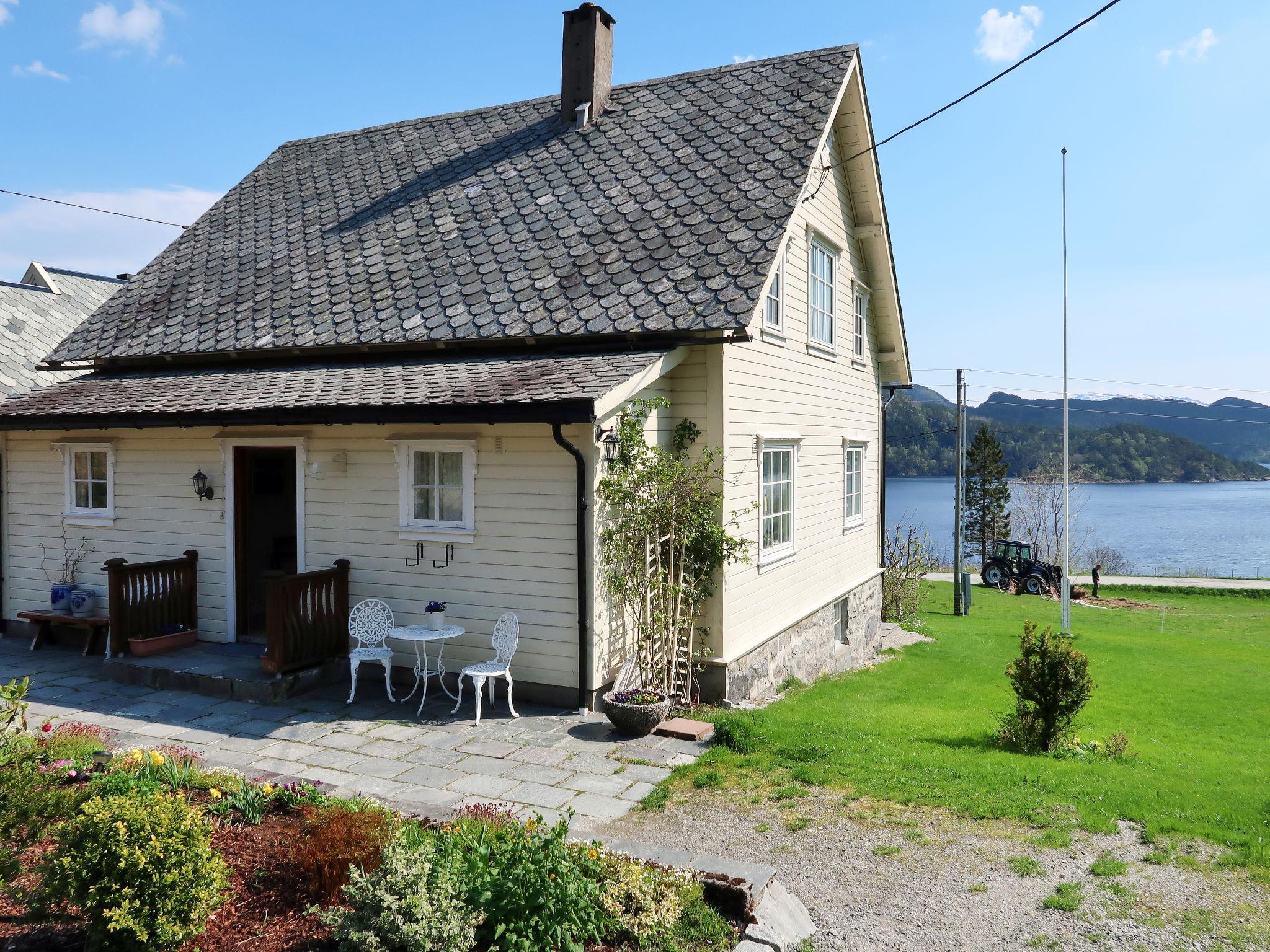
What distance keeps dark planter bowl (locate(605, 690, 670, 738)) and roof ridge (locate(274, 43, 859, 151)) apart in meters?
9.32

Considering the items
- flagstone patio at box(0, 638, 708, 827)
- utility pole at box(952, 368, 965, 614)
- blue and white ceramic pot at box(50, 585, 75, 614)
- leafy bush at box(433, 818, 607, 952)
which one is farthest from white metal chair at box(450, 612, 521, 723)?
utility pole at box(952, 368, 965, 614)

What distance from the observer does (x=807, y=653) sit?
12508mm

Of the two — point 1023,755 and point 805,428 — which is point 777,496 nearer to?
point 805,428

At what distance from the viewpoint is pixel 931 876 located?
507 centimetres

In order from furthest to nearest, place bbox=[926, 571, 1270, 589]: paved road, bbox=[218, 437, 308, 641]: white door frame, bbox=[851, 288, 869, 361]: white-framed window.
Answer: bbox=[926, 571, 1270, 589]: paved road
bbox=[851, 288, 869, 361]: white-framed window
bbox=[218, 437, 308, 641]: white door frame

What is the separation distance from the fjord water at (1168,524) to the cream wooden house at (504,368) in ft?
91.4

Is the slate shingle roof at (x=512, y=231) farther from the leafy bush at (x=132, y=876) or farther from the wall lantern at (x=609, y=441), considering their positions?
the leafy bush at (x=132, y=876)

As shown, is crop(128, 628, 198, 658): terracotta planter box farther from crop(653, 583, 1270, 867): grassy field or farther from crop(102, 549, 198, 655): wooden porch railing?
crop(653, 583, 1270, 867): grassy field

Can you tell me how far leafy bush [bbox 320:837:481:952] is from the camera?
11.5 ft

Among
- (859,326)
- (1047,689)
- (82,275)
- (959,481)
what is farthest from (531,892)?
(959,481)

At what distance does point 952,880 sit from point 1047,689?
4105 millimetres

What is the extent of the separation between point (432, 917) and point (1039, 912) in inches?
127

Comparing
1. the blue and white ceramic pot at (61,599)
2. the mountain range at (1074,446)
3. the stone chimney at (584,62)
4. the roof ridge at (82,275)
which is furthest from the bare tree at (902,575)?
the mountain range at (1074,446)

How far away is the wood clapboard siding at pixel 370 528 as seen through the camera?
838 cm
